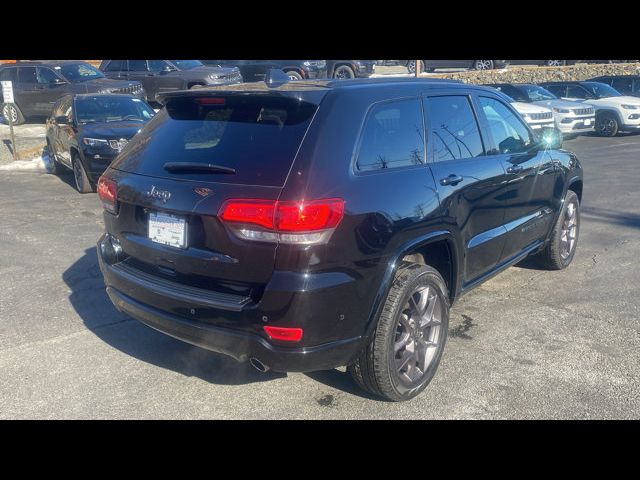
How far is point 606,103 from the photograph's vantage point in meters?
18.0

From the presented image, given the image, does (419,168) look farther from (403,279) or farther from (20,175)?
(20,175)

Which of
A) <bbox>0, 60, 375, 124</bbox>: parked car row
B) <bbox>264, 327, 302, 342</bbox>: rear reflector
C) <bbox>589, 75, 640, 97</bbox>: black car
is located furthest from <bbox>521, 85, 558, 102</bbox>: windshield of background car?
<bbox>264, 327, 302, 342</bbox>: rear reflector

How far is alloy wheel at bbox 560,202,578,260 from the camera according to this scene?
6.09 metres

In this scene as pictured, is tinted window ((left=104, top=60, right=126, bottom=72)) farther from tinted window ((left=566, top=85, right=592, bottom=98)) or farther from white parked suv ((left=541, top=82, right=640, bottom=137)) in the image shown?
tinted window ((left=566, top=85, right=592, bottom=98))

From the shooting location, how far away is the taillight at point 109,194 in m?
3.84

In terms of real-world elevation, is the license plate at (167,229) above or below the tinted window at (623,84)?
below

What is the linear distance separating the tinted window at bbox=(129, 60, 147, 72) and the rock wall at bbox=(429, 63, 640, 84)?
12.5m

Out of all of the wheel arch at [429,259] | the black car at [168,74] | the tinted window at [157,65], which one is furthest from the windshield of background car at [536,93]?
the wheel arch at [429,259]

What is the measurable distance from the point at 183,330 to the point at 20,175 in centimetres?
996

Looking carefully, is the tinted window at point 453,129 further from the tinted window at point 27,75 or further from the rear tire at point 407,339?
the tinted window at point 27,75

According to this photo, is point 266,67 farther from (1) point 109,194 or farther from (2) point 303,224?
(2) point 303,224

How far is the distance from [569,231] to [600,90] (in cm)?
1480

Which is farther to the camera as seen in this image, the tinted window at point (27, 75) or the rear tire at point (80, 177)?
the tinted window at point (27, 75)

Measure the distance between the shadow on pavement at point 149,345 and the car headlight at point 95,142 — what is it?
4.30m
